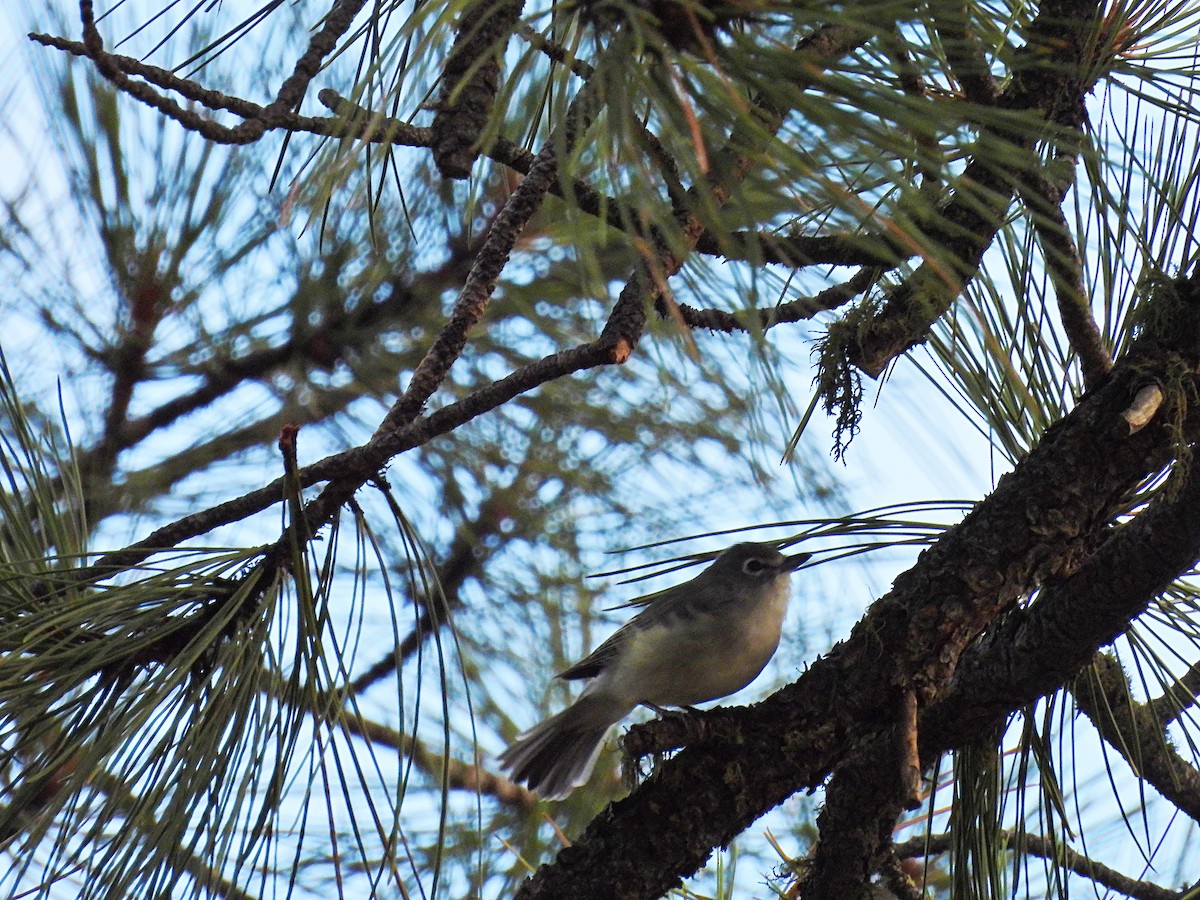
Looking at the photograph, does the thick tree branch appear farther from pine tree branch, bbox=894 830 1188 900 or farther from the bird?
the bird

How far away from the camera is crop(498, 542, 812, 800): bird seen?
2402mm

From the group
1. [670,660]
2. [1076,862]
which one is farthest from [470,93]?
[670,660]

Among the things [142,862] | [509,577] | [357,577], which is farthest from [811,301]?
[509,577]

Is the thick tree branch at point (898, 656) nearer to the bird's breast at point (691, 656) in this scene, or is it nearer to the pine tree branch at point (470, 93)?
the pine tree branch at point (470, 93)

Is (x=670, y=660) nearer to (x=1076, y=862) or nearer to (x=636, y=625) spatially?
(x=636, y=625)

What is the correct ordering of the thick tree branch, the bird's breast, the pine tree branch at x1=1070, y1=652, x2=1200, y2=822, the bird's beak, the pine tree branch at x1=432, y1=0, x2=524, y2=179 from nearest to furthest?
the pine tree branch at x1=432, y1=0, x2=524, y2=179 < the thick tree branch < the pine tree branch at x1=1070, y1=652, x2=1200, y2=822 < the bird's breast < the bird's beak

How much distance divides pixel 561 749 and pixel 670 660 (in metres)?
0.41

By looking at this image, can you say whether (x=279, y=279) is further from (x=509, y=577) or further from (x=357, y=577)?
(x=357, y=577)

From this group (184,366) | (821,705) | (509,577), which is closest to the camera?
(821,705)

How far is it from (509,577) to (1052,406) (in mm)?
1629

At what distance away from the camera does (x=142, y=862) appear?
1.23m

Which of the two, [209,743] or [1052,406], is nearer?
[209,743]

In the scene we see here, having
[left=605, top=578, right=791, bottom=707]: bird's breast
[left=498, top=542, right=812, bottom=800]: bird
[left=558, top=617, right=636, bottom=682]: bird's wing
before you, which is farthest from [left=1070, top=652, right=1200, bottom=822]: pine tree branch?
[left=558, top=617, right=636, bottom=682]: bird's wing

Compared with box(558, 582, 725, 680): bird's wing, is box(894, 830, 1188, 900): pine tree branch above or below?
below
